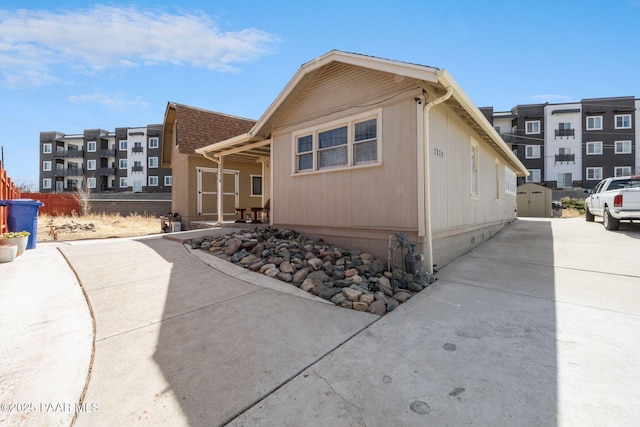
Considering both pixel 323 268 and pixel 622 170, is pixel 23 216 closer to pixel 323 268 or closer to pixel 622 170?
pixel 323 268

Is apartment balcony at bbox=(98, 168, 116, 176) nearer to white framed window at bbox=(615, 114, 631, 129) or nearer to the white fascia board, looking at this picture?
the white fascia board

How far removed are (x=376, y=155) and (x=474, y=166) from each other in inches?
162

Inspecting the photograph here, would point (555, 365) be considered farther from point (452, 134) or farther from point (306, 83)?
point (306, 83)

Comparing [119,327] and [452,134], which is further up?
→ [452,134]

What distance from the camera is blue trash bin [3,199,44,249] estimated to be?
6.55 m

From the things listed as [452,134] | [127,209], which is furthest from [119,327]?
[127,209]

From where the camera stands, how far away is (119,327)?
3062 mm

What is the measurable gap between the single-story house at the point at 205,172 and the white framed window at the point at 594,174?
35274 millimetres

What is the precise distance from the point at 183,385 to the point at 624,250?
29.5 ft

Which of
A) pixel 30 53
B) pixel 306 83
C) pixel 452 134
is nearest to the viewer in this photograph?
pixel 452 134

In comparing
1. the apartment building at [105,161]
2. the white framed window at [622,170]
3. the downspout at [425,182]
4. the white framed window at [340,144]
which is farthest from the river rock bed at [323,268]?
the apartment building at [105,161]

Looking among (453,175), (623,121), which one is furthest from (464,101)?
(623,121)

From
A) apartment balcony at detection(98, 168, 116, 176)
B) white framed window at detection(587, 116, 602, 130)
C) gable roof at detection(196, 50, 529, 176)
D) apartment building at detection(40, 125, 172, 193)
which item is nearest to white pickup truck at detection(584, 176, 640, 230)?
gable roof at detection(196, 50, 529, 176)

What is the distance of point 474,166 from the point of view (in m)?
7.95
